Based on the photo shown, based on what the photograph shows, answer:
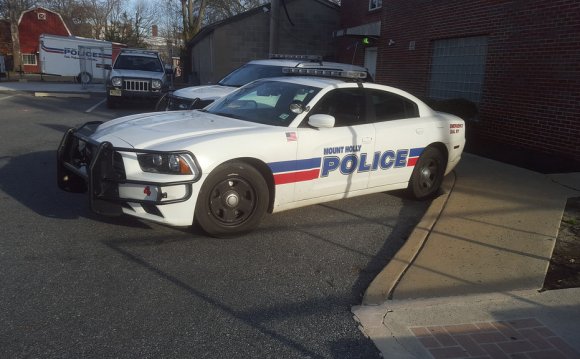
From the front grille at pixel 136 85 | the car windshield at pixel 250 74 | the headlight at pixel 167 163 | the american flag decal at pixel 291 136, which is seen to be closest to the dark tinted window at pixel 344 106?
the american flag decal at pixel 291 136

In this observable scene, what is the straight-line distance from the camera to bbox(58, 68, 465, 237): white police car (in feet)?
13.5

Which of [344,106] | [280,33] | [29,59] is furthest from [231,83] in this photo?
[29,59]

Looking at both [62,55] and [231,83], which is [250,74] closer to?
[231,83]

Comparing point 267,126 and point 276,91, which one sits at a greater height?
point 276,91

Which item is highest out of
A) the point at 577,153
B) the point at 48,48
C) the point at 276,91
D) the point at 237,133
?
the point at 48,48

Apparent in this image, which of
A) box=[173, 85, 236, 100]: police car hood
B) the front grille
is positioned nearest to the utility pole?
the front grille

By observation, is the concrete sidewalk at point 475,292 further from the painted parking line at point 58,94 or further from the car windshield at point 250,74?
the painted parking line at point 58,94

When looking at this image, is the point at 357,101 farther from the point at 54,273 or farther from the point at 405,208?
the point at 54,273

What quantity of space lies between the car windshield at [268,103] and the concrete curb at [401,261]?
1.71m

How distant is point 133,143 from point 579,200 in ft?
18.0

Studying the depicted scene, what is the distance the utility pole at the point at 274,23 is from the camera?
19.4 m

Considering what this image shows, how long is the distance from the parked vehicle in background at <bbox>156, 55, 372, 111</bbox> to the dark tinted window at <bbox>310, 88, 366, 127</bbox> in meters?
2.61

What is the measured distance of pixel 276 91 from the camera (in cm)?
564

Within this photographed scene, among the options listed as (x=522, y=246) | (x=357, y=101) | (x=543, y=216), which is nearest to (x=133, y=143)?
(x=357, y=101)
